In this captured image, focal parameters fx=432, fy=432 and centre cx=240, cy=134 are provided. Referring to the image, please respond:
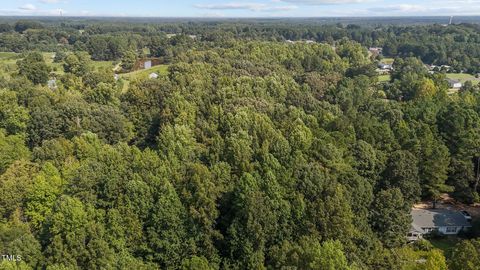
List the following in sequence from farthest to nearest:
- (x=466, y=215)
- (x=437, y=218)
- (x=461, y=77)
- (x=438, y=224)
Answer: (x=461, y=77), (x=466, y=215), (x=437, y=218), (x=438, y=224)

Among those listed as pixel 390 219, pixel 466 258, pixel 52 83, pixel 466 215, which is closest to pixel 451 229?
pixel 466 215

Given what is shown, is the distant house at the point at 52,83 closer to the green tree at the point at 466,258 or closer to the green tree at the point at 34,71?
the green tree at the point at 34,71

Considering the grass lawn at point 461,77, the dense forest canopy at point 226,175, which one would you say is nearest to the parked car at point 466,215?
the dense forest canopy at point 226,175

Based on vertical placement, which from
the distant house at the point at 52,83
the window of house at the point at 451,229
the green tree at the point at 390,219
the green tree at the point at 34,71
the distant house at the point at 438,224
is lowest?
the window of house at the point at 451,229

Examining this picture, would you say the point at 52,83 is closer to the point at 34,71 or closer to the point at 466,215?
the point at 34,71

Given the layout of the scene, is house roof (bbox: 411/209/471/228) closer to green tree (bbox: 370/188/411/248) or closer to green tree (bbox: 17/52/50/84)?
green tree (bbox: 370/188/411/248)

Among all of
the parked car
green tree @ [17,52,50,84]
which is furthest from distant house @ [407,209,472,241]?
green tree @ [17,52,50,84]

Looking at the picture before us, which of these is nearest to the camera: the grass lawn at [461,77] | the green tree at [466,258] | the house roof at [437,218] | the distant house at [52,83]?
the green tree at [466,258]

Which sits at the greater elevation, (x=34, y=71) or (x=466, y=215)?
(x=34, y=71)
